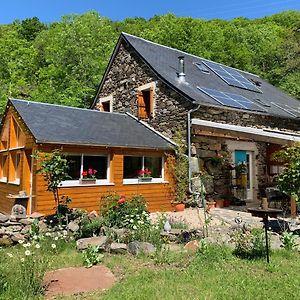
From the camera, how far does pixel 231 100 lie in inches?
608

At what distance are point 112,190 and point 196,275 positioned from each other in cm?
682

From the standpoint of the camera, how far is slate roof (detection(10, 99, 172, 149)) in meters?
10.7

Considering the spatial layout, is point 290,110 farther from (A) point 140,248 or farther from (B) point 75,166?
(A) point 140,248

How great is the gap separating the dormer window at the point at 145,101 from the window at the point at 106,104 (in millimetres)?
2633

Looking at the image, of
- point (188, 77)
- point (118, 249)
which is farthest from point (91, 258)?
point (188, 77)

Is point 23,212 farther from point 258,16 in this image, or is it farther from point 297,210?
point 258,16

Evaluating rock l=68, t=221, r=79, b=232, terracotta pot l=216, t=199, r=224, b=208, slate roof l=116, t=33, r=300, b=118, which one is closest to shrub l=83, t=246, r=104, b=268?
rock l=68, t=221, r=79, b=232

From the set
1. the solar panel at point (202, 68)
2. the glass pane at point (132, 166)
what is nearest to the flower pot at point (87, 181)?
the glass pane at point (132, 166)

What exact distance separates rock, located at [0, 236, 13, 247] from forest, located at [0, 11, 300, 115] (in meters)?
21.0

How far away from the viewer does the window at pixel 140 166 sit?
41.5 ft

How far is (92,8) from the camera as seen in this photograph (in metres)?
41.2

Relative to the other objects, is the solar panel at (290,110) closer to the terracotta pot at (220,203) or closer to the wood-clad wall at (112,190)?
the terracotta pot at (220,203)

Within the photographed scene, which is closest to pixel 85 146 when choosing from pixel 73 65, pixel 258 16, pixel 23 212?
pixel 23 212

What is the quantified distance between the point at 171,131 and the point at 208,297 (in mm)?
10547
